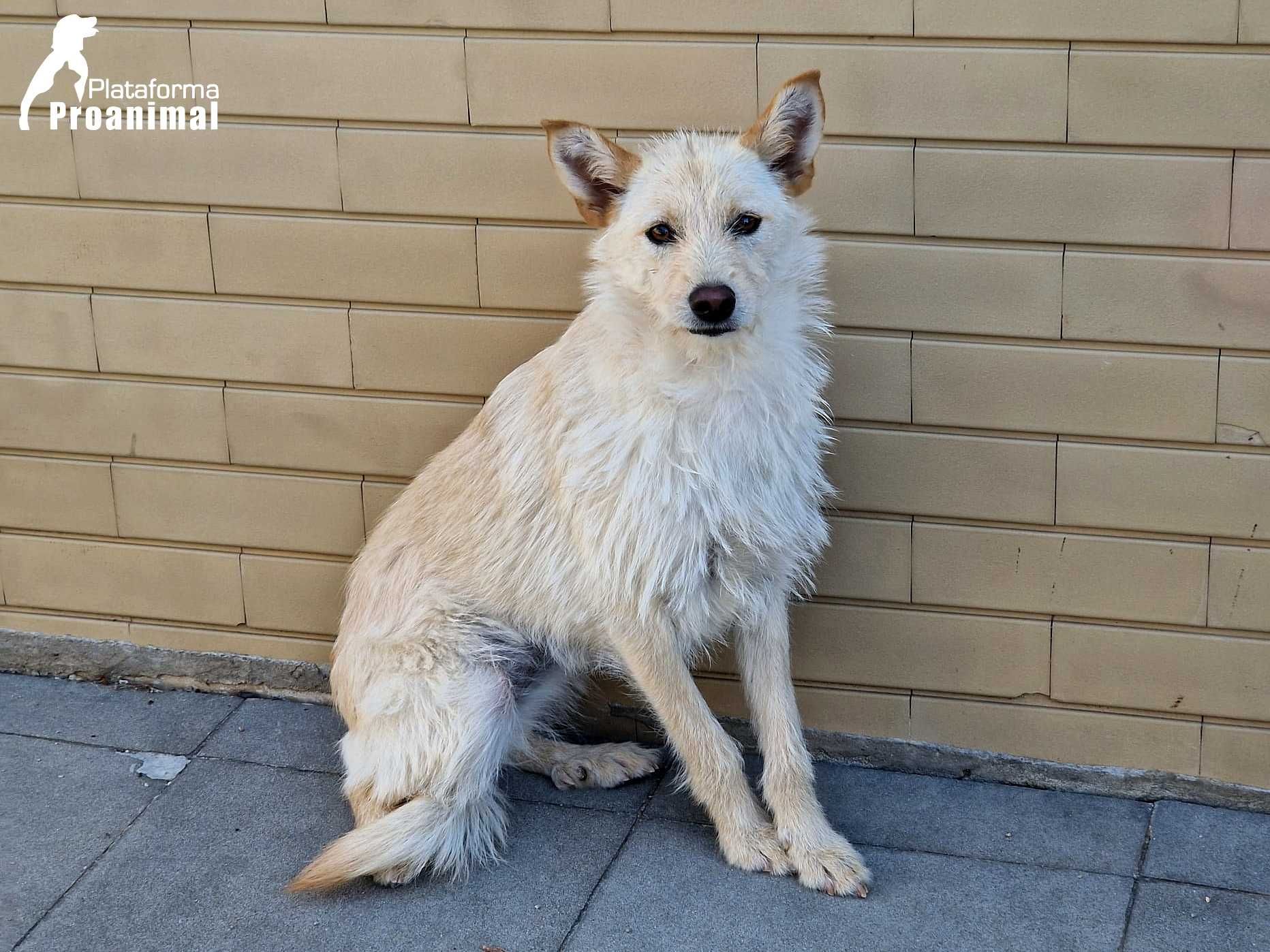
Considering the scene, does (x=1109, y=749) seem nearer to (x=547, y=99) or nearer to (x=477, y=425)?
(x=477, y=425)

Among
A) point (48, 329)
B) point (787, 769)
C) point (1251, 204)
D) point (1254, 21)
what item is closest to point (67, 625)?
point (48, 329)

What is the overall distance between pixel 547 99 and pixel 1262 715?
2.63m

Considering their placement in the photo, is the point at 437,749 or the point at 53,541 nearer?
the point at 437,749

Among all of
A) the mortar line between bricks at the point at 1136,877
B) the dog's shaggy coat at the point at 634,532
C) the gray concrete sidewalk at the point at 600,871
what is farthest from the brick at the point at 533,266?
the mortar line between bricks at the point at 1136,877

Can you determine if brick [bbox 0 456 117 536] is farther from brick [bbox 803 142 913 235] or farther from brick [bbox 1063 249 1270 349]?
brick [bbox 1063 249 1270 349]

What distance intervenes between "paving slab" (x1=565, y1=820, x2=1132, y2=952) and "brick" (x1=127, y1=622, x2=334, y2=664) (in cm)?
141

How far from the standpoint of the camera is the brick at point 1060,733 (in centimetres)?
370

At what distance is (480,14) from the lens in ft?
12.1

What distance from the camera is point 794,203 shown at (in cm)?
332

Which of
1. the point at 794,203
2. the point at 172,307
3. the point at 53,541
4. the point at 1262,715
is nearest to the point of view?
the point at 794,203

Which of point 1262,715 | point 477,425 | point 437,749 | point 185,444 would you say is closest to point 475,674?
point 437,749

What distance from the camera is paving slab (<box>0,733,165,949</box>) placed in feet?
11.3

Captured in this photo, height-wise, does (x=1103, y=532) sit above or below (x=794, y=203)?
below

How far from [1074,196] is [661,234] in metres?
1.13
